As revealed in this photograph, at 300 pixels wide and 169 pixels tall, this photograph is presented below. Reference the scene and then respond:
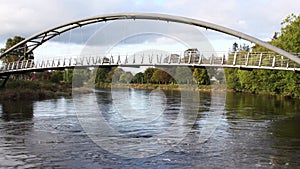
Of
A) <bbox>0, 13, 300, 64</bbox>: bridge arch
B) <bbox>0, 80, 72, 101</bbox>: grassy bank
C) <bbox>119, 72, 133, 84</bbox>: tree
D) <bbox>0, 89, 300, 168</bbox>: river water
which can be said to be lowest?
<bbox>0, 89, 300, 168</bbox>: river water

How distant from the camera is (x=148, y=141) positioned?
715 inches

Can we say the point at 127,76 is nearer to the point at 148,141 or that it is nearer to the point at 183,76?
the point at 183,76

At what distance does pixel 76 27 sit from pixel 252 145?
22.0 m

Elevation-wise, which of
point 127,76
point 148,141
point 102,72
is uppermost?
point 102,72

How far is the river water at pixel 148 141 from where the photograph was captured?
14109 millimetres

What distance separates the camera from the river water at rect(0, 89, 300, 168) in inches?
555

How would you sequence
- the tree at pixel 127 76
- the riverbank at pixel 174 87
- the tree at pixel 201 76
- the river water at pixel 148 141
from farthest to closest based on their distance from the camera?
the riverbank at pixel 174 87
the tree at pixel 201 76
the tree at pixel 127 76
the river water at pixel 148 141

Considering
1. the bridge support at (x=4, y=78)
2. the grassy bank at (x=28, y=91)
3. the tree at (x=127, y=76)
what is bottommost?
the grassy bank at (x=28, y=91)

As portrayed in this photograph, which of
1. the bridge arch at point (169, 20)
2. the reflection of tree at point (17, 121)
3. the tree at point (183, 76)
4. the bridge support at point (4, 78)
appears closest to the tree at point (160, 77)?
the tree at point (183, 76)

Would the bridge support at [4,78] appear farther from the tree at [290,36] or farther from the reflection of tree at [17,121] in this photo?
the tree at [290,36]

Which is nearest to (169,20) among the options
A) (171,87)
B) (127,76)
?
(127,76)

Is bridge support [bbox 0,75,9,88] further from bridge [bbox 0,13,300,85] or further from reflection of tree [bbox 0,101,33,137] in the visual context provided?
reflection of tree [bbox 0,101,33,137]

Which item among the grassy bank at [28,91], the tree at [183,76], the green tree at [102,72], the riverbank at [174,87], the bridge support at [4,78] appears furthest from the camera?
the riverbank at [174,87]

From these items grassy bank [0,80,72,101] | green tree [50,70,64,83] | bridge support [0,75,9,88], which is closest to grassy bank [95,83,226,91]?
green tree [50,70,64,83]
